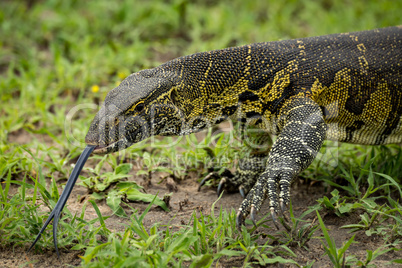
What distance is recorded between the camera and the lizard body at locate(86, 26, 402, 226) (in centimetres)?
329

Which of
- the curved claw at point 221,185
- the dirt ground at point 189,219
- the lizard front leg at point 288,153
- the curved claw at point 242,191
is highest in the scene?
the lizard front leg at point 288,153

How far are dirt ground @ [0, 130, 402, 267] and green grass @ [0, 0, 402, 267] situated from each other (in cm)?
6

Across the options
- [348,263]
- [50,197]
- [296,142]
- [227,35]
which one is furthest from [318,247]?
[227,35]

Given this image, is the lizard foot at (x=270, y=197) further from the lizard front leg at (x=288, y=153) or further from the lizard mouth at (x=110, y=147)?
the lizard mouth at (x=110, y=147)

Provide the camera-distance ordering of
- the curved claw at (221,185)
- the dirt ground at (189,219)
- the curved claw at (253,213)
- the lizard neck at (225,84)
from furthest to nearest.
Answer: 1. the curved claw at (221,185)
2. the lizard neck at (225,84)
3. the curved claw at (253,213)
4. the dirt ground at (189,219)

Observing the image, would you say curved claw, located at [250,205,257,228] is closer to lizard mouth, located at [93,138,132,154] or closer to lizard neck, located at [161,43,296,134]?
lizard neck, located at [161,43,296,134]

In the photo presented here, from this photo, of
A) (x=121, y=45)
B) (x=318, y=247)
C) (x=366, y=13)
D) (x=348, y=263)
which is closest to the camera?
(x=348, y=263)

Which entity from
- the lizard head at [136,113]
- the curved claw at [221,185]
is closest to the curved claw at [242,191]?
the curved claw at [221,185]

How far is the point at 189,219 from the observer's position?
3.47m

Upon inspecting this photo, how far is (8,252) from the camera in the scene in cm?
301

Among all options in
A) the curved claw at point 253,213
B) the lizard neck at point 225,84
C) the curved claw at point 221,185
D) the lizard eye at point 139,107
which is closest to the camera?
the curved claw at point 253,213

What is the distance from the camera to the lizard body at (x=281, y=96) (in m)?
3.29

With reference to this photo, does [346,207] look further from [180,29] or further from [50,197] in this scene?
[180,29]

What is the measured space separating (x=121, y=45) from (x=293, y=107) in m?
3.85
